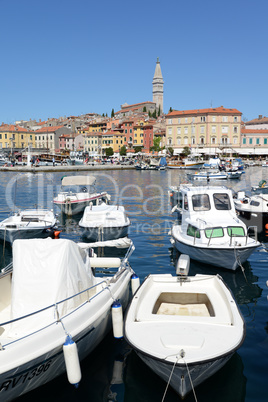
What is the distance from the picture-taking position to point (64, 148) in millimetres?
139500

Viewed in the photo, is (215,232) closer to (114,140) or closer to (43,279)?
(43,279)

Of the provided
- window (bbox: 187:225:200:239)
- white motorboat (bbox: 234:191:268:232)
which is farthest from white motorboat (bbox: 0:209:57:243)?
white motorboat (bbox: 234:191:268:232)

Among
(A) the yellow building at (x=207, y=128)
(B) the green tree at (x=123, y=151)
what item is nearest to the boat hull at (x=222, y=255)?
(A) the yellow building at (x=207, y=128)

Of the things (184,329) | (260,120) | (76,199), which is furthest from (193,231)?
(260,120)

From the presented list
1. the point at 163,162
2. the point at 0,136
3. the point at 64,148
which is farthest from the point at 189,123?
the point at 0,136

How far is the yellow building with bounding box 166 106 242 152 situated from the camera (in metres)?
110

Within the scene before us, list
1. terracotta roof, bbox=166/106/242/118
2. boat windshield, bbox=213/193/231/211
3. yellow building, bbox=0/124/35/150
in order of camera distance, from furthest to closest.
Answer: yellow building, bbox=0/124/35/150 < terracotta roof, bbox=166/106/242/118 < boat windshield, bbox=213/193/231/211

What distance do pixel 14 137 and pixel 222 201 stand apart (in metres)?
132

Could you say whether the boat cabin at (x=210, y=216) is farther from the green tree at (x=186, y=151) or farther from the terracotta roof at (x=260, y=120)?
the terracotta roof at (x=260, y=120)

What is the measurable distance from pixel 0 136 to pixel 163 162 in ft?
245

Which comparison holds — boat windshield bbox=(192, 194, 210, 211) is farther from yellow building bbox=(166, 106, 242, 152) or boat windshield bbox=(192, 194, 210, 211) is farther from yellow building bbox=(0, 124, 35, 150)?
yellow building bbox=(0, 124, 35, 150)

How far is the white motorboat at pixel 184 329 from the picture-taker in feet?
21.1

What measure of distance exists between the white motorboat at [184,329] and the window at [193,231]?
4595mm

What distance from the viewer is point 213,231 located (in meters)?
14.2
